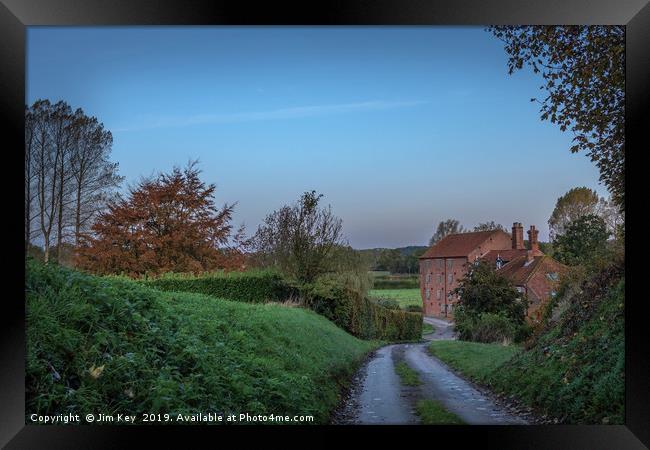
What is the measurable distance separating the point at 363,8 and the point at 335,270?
2.60 m

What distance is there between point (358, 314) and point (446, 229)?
4.69 feet

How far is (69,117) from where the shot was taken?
431 cm

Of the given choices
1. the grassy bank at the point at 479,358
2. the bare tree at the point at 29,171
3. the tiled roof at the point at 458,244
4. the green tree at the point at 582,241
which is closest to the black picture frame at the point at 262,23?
the bare tree at the point at 29,171

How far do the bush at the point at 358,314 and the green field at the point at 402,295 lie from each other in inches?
5.0

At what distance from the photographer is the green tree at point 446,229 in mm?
4688

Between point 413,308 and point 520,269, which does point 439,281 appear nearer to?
point 413,308

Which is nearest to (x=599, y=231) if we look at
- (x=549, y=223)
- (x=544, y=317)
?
(x=549, y=223)

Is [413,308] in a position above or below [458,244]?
below

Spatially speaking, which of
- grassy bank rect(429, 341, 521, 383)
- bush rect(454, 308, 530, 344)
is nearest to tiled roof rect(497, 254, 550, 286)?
bush rect(454, 308, 530, 344)

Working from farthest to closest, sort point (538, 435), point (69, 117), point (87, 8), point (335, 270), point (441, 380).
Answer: point (335, 270) < point (441, 380) < point (69, 117) < point (538, 435) < point (87, 8)

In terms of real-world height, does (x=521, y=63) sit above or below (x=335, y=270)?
above

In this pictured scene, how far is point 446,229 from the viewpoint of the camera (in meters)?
4.72

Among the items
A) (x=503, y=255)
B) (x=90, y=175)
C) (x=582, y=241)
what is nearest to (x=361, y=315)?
(x=503, y=255)

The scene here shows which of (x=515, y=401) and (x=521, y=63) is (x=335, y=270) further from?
(x=521, y=63)
